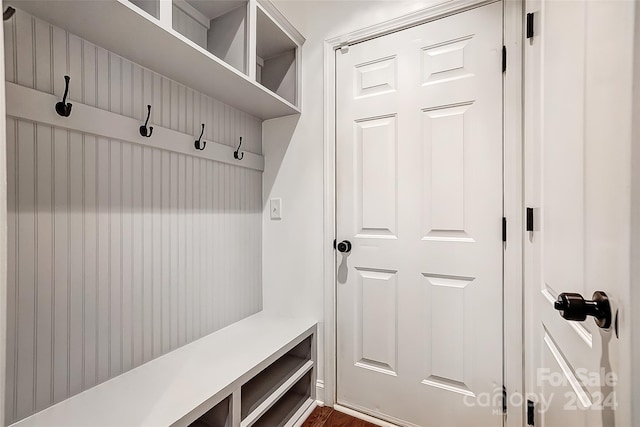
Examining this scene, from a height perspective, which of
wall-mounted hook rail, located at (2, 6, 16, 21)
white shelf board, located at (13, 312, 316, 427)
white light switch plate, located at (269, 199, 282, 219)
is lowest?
white shelf board, located at (13, 312, 316, 427)

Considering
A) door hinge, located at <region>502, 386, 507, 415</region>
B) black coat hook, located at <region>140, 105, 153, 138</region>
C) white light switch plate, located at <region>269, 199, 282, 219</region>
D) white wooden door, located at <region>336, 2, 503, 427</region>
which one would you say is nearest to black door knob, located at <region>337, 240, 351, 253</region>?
white wooden door, located at <region>336, 2, 503, 427</region>

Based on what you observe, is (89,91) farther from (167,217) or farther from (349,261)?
(349,261)

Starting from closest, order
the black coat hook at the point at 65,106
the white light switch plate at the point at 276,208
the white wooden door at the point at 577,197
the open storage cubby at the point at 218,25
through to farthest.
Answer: the white wooden door at the point at 577,197
the black coat hook at the point at 65,106
the open storage cubby at the point at 218,25
the white light switch plate at the point at 276,208

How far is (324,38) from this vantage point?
1.74 meters

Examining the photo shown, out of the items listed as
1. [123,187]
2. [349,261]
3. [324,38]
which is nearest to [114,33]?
[123,187]

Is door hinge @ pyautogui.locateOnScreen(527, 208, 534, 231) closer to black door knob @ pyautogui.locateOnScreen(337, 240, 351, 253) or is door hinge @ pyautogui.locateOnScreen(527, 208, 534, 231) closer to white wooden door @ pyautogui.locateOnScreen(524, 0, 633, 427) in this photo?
white wooden door @ pyautogui.locateOnScreen(524, 0, 633, 427)

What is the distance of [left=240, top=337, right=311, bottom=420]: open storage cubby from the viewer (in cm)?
133

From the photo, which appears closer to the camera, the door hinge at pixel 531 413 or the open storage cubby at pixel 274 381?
the door hinge at pixel 531 413

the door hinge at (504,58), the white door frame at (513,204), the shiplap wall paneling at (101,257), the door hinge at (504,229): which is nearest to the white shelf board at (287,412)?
the shiplap wall paneling at (101,257)

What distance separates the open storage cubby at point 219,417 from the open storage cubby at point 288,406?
0.33 meters

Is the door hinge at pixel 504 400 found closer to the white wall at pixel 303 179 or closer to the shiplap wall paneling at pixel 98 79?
the white wall at pixel 303 179

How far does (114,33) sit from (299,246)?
132 cm

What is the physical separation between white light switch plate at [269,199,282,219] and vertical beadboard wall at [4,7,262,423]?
1.16ft

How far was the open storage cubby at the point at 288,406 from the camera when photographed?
1.48 metres
